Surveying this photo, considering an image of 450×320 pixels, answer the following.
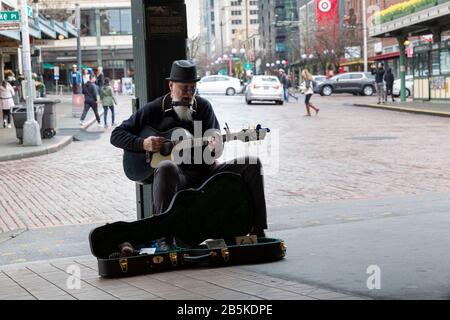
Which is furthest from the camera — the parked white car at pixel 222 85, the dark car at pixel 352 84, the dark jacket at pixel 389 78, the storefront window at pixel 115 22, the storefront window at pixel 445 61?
the storefront window at pixel 115 22

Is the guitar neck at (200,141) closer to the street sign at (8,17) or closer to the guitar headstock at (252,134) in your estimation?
the guitar headstock at (252,134)

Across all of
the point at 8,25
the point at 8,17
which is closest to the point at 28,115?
the point at 8,25

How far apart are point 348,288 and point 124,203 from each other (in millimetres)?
6266

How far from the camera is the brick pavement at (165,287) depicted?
4.63 m

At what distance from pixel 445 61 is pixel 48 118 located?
63.9ft

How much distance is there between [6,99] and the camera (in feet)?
88.7

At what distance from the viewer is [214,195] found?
5.62m

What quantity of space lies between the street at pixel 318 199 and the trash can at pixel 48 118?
1.62 m

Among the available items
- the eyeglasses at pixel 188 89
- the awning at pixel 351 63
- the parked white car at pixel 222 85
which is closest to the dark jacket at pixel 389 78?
the parked white car at pixel 222 85

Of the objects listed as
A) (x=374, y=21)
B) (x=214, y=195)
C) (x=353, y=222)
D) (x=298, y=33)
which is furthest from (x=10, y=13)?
(x=298, y=33)

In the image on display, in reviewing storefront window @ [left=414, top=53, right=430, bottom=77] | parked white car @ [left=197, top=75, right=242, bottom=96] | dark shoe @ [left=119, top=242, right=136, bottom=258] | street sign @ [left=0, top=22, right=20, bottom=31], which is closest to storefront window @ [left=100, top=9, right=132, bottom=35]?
parked white car @ [left=197, top=75, right=242, bottom=96]

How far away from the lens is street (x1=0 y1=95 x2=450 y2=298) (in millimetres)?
5867

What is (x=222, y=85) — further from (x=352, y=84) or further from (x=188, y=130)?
(x=188, y=130)

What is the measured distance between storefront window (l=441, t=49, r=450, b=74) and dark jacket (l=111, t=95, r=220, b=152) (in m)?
29.9
